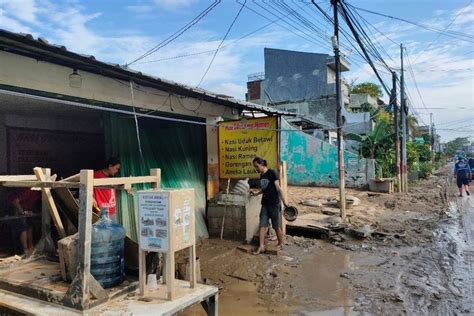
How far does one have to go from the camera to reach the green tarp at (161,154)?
683 cm

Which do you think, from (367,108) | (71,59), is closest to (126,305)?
(71,59)

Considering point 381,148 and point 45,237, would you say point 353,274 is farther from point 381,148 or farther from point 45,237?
point 381,148

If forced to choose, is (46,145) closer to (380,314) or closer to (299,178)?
(380,314)

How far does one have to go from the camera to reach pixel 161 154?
25.5ft

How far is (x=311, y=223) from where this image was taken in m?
9.52

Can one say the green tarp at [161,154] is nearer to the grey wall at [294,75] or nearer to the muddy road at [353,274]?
the muddy road at [353,274]

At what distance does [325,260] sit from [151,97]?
4460 millimetres

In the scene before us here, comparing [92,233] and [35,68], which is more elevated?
[35,68]

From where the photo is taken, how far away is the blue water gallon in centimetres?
343

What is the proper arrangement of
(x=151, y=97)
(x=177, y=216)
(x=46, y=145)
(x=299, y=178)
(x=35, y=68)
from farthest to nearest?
(x=299, y=178)
(x=46, y=145)
(x=151, y=97)
(x=35, y=68)
(x=177, y=216)

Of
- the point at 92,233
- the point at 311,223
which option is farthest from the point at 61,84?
→ the point at 311,223

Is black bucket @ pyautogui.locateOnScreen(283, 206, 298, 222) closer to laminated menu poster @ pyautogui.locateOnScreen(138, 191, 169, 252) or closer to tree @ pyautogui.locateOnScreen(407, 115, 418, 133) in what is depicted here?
laminated menu poster @ pyautogui.locateOnScreen(138, 191, 169, 252)

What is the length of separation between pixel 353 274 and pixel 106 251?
429 centimetres

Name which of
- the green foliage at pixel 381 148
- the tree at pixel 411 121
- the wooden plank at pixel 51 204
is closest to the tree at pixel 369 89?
the tree at pixel 411 121
